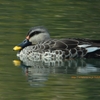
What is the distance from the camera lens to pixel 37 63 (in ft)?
53.5

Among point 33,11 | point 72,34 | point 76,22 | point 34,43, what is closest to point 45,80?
point 34,43

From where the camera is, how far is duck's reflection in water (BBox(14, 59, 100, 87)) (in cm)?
1469

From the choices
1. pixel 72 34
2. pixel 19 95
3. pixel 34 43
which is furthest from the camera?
pixel 72 34

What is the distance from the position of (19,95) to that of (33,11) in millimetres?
9244

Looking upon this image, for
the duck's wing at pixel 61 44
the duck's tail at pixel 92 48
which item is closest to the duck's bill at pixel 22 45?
the duck's wing at pixel 61 44

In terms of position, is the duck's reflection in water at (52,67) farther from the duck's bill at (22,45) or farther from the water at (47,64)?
the duck's bill at (22,45)

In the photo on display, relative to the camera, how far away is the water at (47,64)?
13.6 meters

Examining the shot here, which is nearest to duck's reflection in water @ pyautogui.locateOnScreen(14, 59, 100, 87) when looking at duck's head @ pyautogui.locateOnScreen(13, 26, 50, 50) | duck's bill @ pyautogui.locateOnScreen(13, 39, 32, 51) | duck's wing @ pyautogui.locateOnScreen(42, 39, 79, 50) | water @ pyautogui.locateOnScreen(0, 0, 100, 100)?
water @ pyautogui.locateOnScreen(0, 0, 100, 100)

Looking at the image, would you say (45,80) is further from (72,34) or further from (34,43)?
(72,34)

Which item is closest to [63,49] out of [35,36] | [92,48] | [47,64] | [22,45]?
[92,48]

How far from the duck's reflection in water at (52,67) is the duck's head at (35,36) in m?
0.75

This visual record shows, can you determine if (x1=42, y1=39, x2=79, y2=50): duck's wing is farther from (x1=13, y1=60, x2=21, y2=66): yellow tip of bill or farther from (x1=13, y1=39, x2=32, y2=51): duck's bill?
(x1=13, y1=60, x2=21, y2=66): yellow tip of bill

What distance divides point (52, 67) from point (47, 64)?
45 centimetres

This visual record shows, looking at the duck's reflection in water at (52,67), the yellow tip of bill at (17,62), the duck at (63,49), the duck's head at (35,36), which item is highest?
the duck's head at (35,36)
